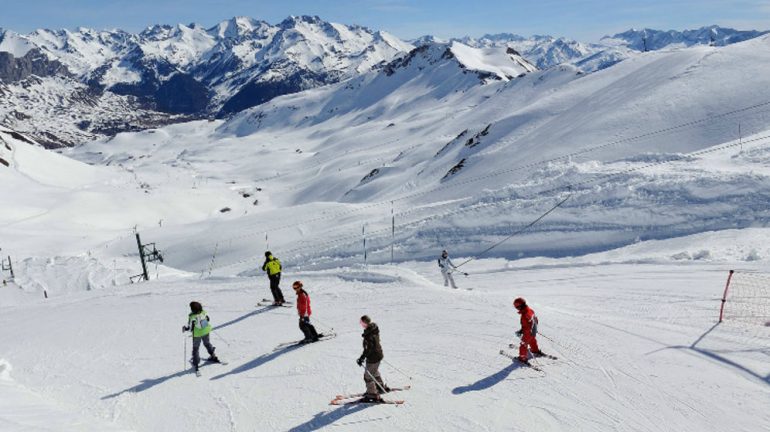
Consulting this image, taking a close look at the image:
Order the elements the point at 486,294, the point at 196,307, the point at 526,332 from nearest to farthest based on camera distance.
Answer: the point at 526,332 < the point at 196,307 < the point at 486,294

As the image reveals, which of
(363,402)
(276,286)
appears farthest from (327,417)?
(276,286)

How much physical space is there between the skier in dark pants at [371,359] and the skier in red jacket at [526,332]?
3.38 metres

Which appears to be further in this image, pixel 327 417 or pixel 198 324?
pixel 198 324

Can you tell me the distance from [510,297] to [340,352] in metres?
6.74

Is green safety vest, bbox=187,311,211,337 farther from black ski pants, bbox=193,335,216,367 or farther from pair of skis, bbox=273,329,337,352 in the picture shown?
pair of skis, bbox=273,329,337,352

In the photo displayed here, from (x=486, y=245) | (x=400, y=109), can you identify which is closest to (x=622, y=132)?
(x=486, y=245)

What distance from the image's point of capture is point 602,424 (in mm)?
10992

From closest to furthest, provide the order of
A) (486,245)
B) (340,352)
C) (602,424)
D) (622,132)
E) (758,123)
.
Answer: (602,424)
(340,352)
(486,245)
(758,123)
(622,132)

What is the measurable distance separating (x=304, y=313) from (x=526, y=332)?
593 centimetres

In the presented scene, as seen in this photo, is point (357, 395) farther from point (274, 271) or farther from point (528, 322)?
point (274, 271)

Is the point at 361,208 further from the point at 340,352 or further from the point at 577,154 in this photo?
the point at 340,352

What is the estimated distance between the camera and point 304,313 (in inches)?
619

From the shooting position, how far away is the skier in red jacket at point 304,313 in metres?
15.5

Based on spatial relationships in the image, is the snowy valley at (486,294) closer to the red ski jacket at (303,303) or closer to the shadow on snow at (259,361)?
the shadow on snow at (259,361)
